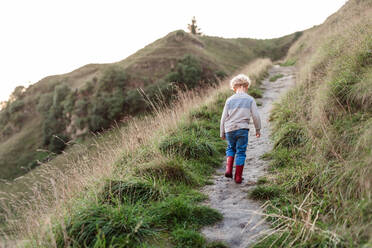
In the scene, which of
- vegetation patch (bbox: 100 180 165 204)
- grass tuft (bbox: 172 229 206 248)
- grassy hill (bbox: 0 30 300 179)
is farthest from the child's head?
grassy hill (bbox: 0 30 300 179)

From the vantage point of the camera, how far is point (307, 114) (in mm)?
5230

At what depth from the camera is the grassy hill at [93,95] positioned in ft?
122

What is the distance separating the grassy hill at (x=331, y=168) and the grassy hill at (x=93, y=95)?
26.6 m

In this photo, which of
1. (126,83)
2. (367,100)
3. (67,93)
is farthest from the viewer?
(67,93)

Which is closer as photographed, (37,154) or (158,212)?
(158,212)

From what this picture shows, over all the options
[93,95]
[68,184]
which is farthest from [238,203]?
[93,95]

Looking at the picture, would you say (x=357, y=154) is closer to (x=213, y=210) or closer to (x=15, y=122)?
(x=213, y=210)

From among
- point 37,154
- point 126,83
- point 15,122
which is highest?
point 126,83

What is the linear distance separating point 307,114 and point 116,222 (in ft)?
14.9

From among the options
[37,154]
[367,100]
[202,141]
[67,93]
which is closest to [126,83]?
[67,93]

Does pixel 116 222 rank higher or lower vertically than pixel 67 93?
lower

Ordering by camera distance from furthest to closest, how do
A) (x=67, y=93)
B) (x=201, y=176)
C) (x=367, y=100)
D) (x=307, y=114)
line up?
(x=67, y=93) → (x=307, y=114) → (x=201, y=176) → (x=367, y=100)

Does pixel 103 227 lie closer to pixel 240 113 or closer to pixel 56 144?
pixel 240 113

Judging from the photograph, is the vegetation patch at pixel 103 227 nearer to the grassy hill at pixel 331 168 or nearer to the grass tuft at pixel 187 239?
the grass tuft at pixel 187 239
